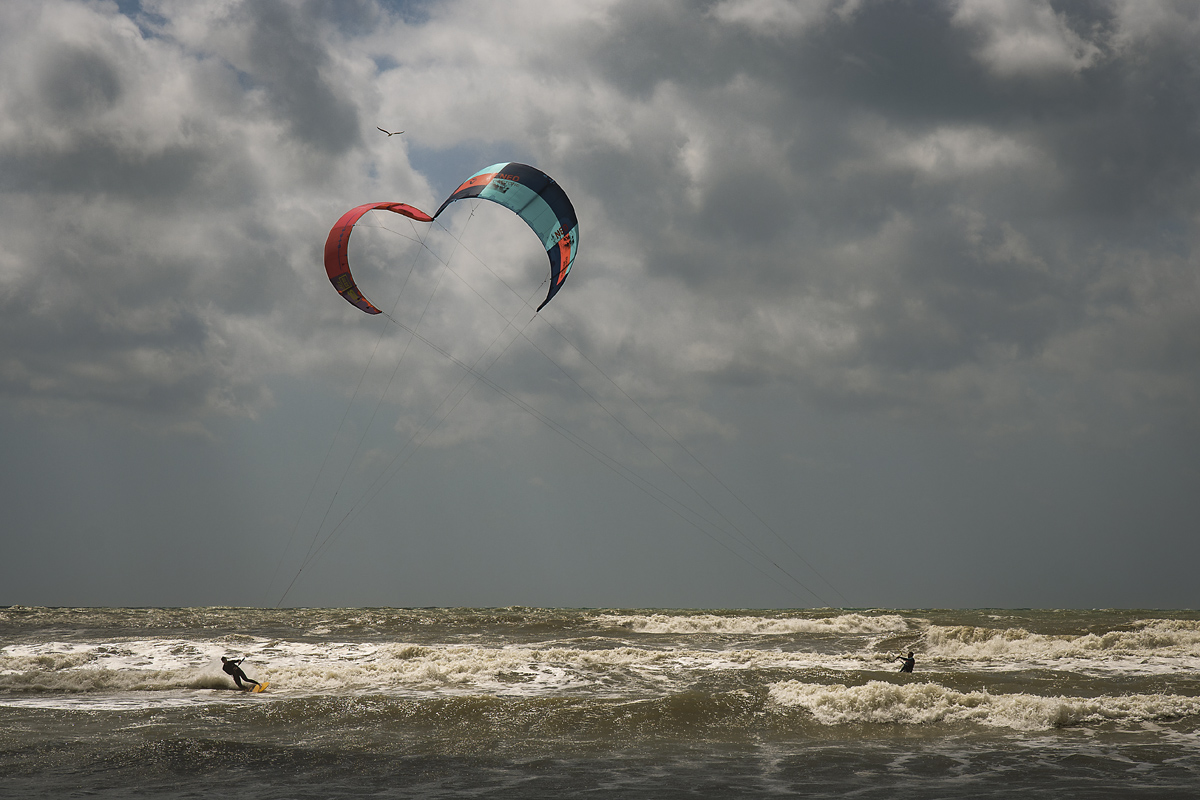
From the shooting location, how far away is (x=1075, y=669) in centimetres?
1589

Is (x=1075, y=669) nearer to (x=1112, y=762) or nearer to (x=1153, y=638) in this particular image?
(x=1153, y=638)

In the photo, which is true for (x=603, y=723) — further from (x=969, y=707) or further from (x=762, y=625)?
(x=762, y=625)

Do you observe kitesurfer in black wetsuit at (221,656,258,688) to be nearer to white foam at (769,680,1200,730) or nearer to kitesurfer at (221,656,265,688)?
kitesurfer at (221,656,265,688)

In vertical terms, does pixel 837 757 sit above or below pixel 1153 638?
A: below

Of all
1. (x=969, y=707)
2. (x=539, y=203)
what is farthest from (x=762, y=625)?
(x=539, y=203)

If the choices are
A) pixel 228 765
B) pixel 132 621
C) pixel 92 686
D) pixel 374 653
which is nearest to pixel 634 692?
pixel 228 765

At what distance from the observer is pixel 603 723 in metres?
10.8

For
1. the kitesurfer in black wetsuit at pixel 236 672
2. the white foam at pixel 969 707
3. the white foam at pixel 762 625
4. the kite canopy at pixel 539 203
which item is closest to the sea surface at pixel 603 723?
the white foam at pixel 969 707

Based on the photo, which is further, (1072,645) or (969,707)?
(1072,645)

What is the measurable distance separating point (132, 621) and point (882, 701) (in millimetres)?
25313

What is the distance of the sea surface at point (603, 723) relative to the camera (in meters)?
7.87

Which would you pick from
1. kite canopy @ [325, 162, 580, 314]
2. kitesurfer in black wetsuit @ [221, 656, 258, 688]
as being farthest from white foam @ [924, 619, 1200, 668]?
kitesurfer in black wetsuit @ [221, 656, 258, 688]

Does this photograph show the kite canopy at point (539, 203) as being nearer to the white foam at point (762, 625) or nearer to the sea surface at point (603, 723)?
the sea surface at point (603, 723)

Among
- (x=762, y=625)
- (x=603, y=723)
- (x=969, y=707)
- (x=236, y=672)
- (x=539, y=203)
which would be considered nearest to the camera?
(x=603, y=723)
